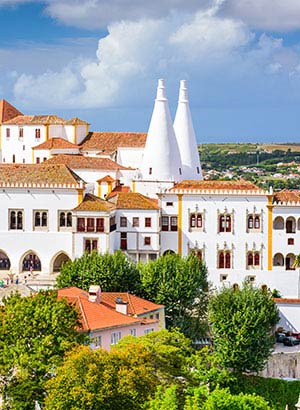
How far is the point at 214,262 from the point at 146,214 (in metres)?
5.62

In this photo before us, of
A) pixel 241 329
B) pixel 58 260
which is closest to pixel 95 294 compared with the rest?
pixel 241 329

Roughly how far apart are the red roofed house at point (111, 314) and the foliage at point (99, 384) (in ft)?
33.1

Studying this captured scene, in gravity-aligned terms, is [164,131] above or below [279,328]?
above

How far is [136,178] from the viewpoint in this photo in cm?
8369

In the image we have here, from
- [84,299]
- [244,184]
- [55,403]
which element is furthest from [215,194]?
[55,403]

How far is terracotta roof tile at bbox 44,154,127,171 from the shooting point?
85688mm

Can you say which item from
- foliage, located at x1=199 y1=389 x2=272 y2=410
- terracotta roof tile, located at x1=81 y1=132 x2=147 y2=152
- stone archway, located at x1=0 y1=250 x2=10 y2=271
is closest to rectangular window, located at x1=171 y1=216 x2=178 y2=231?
stone archway, located at x1=0 y1=250 x2=10 y2=271

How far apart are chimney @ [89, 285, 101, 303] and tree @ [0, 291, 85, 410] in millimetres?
11722

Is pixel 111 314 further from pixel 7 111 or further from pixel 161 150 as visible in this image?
pixel 7 111

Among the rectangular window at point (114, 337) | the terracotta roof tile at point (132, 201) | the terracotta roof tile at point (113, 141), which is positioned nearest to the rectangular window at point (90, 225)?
the terracotta roof tile at point (132, 201)

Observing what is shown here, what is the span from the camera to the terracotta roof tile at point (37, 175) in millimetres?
80062

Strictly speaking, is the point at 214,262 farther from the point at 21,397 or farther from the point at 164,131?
the point at 21,397

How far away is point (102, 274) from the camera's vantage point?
239 feet

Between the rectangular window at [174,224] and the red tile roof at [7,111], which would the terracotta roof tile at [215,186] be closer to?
the rectangular window at [174,224]
